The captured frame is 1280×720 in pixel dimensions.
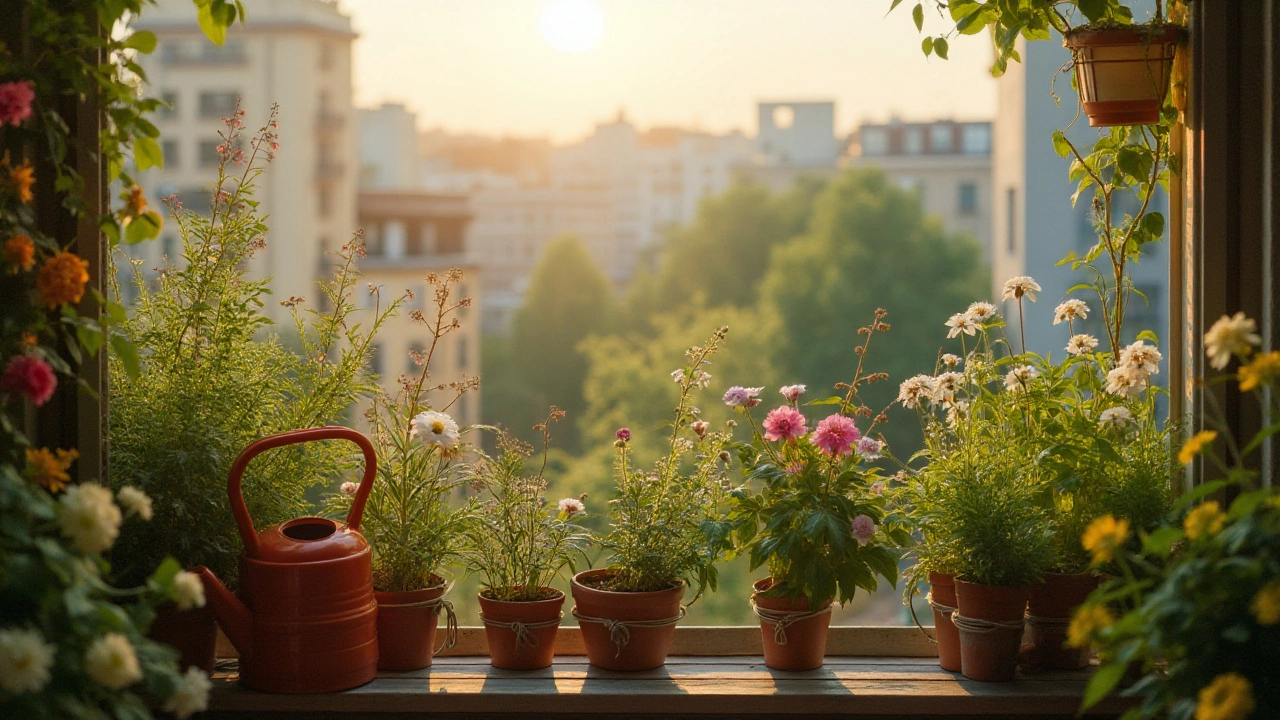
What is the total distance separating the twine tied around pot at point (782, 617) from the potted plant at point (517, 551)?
349mm

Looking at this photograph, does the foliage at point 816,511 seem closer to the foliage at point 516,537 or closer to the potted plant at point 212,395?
the foliage at point 516,537

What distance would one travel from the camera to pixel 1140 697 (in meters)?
1.90

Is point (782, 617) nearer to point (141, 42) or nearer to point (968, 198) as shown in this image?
point (141, 42)

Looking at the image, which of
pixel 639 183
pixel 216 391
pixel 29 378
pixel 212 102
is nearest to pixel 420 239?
pixel 212 102

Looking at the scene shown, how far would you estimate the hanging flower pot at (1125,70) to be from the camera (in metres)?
1.99

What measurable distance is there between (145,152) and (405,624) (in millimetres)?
909

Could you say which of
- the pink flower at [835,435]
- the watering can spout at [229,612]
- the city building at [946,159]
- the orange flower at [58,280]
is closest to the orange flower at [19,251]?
the orange flower at [58,280]

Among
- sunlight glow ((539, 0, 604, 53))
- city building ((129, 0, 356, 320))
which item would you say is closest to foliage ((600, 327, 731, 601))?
city building ((129, 0, 356, 320))

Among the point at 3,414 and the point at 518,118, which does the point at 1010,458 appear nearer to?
the point at 3,414

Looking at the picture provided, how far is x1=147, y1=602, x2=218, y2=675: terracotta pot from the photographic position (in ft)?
6.45

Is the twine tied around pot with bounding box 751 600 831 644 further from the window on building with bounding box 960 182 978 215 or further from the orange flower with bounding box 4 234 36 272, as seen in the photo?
the window on building with bounding box 960 182 978 215

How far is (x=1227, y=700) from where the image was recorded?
1263mm

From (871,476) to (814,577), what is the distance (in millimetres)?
243

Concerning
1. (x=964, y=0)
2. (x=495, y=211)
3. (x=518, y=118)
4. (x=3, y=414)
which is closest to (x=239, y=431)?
(x=3, y=414)
